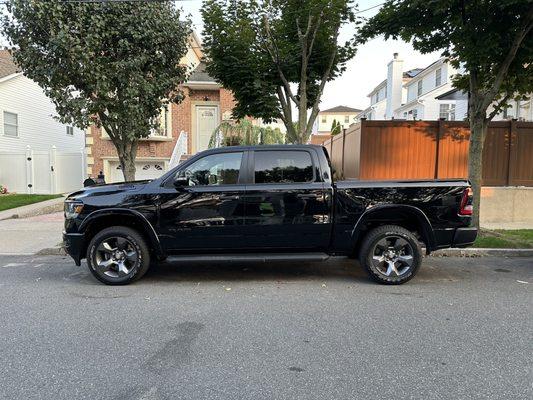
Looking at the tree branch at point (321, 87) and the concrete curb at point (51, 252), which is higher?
the tree branch at point (321, 87)

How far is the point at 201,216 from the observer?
18.7ft

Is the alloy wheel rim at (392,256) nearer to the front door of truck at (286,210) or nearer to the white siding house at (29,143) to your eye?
the front door of truck at (286,210)

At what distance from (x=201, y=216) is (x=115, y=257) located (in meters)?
1.33

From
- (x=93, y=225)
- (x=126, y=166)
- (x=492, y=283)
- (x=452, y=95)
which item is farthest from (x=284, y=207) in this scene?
(x=452, y=95)

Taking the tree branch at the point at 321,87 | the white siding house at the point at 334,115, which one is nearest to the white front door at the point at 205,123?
the tree branch at the point at 321,87

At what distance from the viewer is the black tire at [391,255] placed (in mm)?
5797

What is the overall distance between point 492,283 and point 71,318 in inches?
216

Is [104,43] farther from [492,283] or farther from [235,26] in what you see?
[492,283]

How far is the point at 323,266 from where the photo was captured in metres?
6.96

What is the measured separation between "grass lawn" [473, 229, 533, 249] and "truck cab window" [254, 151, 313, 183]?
4.34 metres

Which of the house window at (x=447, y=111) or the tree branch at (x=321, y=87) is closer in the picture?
the tree branch at (x=321, y=87)

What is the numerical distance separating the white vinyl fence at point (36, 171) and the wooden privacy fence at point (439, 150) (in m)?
13.3

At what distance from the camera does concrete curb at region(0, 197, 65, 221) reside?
12.4 meters

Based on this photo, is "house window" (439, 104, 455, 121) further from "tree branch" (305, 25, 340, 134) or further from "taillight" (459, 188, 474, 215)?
"taillight" (459, 188, 474, 215)
